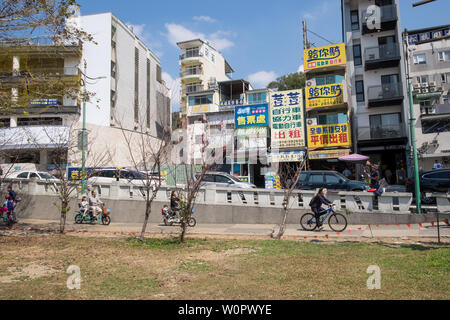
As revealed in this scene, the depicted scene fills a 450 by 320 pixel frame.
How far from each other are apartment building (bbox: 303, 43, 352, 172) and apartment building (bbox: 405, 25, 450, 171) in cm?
651

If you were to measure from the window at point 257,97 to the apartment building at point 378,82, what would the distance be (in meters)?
10.4

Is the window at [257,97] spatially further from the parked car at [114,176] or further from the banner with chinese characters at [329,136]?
the parked car at [114,176]

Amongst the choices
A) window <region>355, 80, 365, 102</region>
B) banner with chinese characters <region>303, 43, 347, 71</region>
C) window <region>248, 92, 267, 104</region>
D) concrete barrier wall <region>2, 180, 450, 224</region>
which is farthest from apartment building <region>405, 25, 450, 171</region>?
concrete barrier wall <region>2, 180, 450, 224</region>

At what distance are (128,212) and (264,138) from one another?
54.0 feet

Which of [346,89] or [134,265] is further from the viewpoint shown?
[346,89]

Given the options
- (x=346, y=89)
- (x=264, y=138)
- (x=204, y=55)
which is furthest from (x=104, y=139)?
(x=346, y=89)

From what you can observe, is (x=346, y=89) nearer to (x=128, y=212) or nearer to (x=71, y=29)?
(x=128, y=212)

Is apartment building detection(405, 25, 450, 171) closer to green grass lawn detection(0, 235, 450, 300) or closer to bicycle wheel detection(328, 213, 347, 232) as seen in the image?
bicycle wheel detection(328, 213, 347, 232)

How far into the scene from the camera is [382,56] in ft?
93.4

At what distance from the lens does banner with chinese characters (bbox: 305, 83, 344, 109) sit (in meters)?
28.0

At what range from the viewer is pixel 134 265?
703 centimetres

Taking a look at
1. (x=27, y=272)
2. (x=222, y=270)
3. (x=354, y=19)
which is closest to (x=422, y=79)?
(x=354, y=19)

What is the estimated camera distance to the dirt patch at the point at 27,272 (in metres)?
6.05

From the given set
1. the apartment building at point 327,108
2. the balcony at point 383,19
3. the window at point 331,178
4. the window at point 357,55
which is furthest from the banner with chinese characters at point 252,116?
the window at point 331,178
